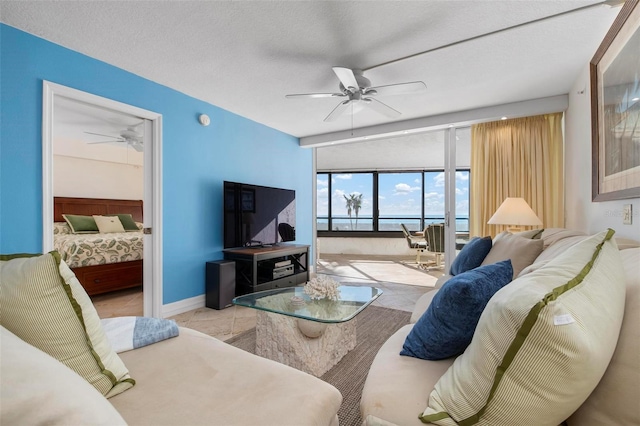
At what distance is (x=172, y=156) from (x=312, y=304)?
227 cm

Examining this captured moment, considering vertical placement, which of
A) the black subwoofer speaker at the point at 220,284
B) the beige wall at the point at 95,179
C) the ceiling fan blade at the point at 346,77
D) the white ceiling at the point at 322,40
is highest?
the white ceiling at the point at 322,40

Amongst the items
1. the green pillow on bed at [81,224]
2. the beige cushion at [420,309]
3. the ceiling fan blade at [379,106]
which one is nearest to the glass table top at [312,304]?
the beige cushion at [420,309]

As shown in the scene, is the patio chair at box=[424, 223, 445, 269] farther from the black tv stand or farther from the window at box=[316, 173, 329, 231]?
the window at box=[316, 173, 329, 231]

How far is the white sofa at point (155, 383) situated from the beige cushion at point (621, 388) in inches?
28.2

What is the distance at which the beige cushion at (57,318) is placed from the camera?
89cm

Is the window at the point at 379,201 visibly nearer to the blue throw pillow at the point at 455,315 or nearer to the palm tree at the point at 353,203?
the palm tree at the point at 353,203

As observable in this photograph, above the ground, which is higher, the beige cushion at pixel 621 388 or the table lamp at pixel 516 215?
the table lamp at pixel 516 215

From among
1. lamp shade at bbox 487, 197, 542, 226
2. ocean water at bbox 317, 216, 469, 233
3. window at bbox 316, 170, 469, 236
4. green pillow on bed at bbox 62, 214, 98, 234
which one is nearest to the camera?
lamp shade at bbox 487, 197, 542, 226

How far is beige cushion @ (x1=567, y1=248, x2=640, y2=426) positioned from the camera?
28.3 inches

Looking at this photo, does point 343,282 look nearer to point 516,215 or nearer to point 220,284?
point 220,284

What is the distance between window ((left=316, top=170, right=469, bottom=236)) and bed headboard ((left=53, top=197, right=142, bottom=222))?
459 cm

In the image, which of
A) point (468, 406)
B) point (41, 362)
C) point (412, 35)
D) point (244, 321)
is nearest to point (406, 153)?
point (412, 35)

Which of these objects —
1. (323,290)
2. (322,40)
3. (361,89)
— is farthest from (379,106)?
(323,290)

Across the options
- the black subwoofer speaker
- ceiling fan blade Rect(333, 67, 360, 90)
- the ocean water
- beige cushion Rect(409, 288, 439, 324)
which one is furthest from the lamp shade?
the ocean water
